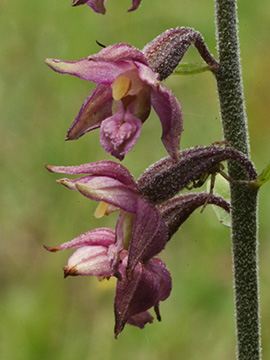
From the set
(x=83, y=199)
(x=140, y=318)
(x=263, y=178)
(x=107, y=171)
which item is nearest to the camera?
(x=107, y=171)

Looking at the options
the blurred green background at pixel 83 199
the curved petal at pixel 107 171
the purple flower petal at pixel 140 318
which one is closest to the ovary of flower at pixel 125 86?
the curved petal at pixel 107 171

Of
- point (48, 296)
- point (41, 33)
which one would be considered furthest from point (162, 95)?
point (41, 33)

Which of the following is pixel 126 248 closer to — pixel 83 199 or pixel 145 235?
pixel 145 235

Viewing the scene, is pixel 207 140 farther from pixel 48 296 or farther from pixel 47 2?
pixel 48 296

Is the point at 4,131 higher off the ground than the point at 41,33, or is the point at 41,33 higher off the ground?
the point at 41,33

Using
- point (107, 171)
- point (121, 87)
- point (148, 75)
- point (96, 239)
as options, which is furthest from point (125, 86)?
point (96, 239)

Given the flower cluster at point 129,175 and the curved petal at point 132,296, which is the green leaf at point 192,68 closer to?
the flower cluster at point 129,175
